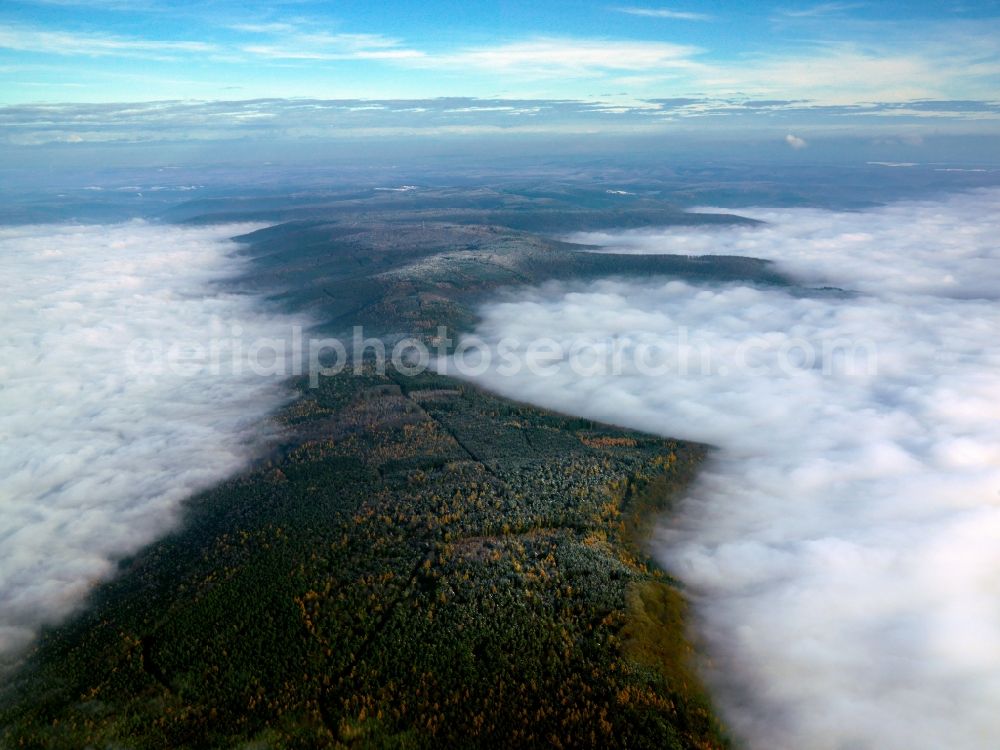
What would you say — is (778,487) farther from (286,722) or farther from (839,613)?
(286,722)

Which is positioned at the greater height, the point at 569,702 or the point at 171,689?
the point at 569,702

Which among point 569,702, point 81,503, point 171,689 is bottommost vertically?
point 81,503

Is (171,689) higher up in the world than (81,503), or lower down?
higher up

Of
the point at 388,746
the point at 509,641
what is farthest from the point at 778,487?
the point at 388,746

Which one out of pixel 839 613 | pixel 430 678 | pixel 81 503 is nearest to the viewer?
pixel 430 678

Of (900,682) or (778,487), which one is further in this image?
(778,487)

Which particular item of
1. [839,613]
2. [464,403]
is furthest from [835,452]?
[464,403]

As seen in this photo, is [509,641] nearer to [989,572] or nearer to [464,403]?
[989,572]

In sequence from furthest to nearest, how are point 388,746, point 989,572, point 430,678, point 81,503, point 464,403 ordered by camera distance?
1. point 464,403
2. point 81,503
3. point 989,572
4. point 430,678
5. point 388,746

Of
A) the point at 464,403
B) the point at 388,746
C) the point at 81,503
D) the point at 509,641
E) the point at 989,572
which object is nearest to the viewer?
the point at 388,746
